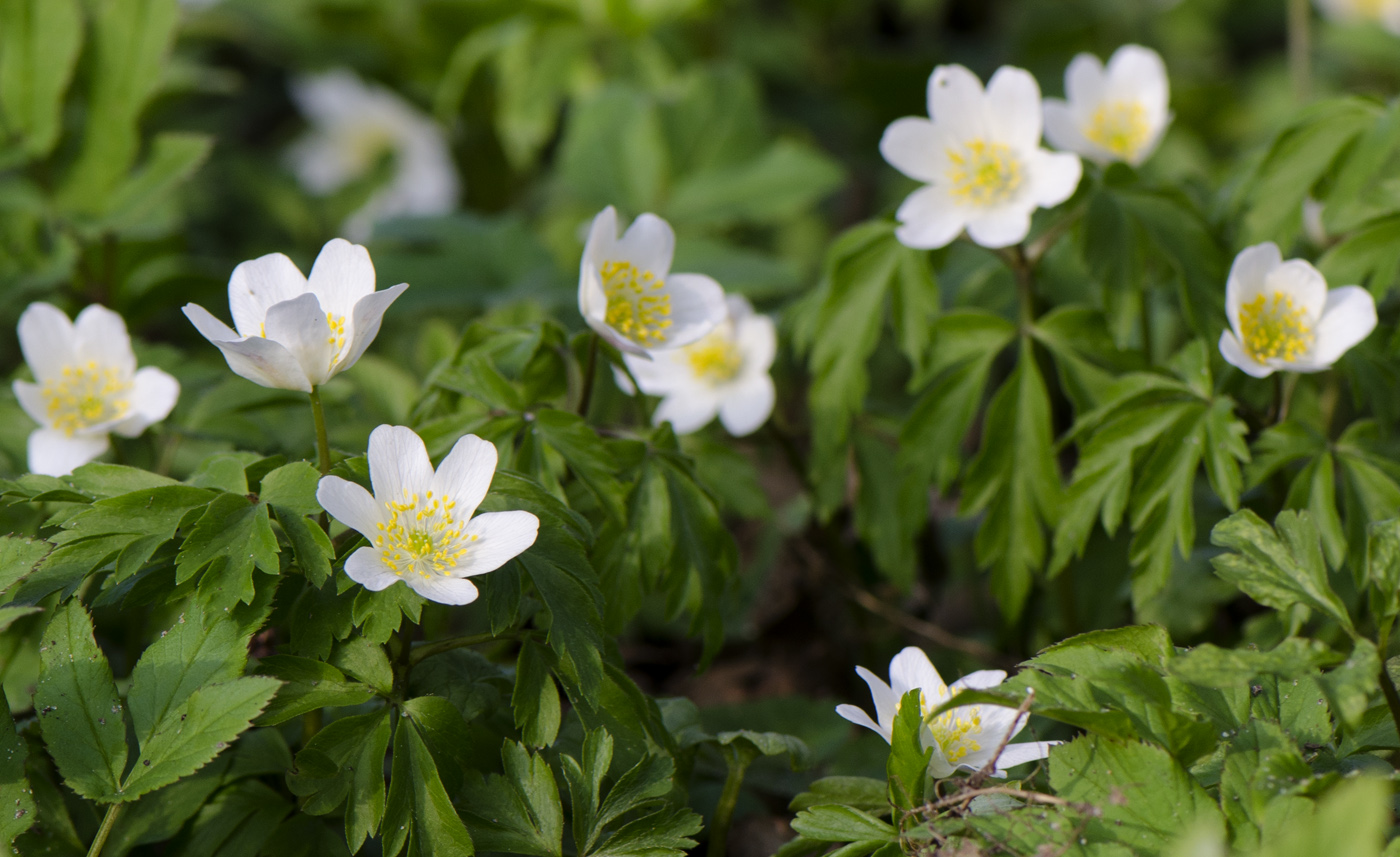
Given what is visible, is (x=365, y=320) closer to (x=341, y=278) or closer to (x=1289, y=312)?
(x=341, y=278)

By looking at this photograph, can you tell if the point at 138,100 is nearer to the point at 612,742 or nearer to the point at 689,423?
the point at 689,423

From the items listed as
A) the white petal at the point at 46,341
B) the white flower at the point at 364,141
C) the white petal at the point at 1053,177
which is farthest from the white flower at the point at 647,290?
the white flower at the point at 364,141

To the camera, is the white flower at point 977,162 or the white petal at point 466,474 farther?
the white flower at point 977,162

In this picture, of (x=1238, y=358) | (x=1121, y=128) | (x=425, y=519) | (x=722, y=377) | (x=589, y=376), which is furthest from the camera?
(x=722, y=377)

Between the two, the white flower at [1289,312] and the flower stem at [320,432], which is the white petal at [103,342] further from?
the white flower at [1289,312]

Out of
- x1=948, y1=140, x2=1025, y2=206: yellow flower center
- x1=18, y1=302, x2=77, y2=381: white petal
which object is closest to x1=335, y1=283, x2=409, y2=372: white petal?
x1=18, y1=302, x2=77, y2=381: white petal

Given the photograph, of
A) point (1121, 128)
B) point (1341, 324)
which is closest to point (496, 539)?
point (1341, 324)

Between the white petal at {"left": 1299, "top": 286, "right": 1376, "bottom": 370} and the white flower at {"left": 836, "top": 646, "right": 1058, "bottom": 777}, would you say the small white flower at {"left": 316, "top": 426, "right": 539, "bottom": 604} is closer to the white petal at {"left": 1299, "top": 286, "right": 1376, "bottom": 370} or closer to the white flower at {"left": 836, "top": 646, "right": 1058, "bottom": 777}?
the white flower at {"left": 836, "top": 646, "right": 1058, "bottom": 777}
